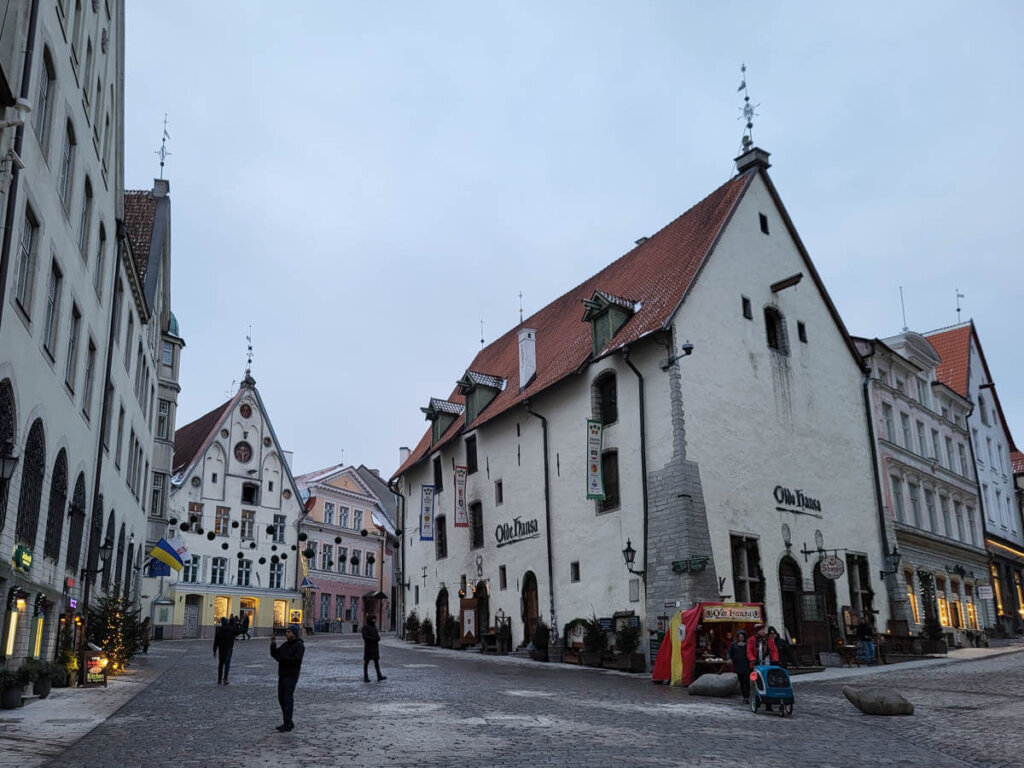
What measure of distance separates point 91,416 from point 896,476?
29708mm

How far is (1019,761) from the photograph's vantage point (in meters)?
10.4

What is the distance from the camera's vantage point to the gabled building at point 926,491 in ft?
118

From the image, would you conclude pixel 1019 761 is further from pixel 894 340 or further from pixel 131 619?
pixel 894 340

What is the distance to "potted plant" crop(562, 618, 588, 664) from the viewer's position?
28.0m

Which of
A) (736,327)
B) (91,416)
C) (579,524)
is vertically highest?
(736,327)

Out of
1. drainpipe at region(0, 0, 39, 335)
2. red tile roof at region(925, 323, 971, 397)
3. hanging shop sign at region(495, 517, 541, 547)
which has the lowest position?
hanging shop sign at region(495, 517, 541, 547)

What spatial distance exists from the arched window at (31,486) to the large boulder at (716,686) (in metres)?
12.9

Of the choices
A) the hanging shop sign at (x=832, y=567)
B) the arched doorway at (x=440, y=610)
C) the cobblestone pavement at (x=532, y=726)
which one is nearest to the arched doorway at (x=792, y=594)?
the hanging shop sign at (x=832, y=567)

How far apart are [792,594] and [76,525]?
66.0 feet

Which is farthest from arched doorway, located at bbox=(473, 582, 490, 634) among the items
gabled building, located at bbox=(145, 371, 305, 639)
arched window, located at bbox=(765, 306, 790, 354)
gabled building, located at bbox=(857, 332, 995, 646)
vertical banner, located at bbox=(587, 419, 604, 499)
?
gabled building, located at bbox=(145, 371, 305, 639)

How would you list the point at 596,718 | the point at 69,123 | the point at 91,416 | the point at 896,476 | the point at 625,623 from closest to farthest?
the point at 596,718, the point at 69,123, the point at 91,416, the point at 625,623, the point at 896,476

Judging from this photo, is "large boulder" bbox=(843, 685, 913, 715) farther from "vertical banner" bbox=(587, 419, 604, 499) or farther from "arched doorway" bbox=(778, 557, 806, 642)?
"vertical banner" bbox=(587, 419, 604, 499)

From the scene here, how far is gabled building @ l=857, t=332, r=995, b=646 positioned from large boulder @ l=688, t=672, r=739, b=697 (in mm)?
16045

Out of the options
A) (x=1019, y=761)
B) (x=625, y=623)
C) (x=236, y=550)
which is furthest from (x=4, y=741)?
(x=236, y=550)
